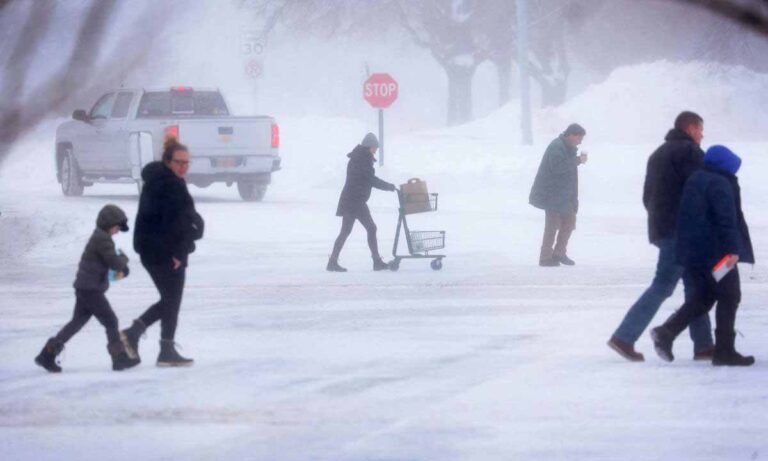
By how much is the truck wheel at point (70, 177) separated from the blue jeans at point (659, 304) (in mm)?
21621

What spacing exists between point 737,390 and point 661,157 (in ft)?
6.87

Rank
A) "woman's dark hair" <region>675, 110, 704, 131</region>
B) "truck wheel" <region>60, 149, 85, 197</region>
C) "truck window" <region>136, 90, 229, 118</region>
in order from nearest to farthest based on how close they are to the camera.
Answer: "woman's dark hair" <region>675, 110, 704, 131</region> < "truck window" <region>136, 90, 229, 118</region> < "truck wheel" <region>60, 149, 85, 197</region>

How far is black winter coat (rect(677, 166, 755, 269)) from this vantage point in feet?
32.2

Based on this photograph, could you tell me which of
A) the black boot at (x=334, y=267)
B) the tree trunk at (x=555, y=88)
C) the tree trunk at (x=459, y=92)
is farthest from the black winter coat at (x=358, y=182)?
the tree trunk at (x=555, y=88)

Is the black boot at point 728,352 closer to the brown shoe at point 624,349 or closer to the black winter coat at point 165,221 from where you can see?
the brown shoe at point 624,349

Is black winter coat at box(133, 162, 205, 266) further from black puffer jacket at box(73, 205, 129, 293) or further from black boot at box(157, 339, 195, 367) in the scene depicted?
black boot at box(157, 339, 195, 367)

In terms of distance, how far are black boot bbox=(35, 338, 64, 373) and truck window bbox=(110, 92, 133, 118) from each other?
19.6 meters

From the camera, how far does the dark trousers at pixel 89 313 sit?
9.90 metres

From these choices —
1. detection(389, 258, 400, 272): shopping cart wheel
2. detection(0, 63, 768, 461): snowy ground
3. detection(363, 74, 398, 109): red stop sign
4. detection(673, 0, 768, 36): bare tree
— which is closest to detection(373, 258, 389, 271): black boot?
detection(389, 258, 400, 272): shopping cart wheel

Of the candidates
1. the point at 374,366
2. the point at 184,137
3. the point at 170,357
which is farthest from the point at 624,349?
the point at 184,137

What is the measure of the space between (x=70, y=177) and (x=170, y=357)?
833 inches

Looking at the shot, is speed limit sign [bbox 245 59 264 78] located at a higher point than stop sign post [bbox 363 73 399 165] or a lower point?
higher

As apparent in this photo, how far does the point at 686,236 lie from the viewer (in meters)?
9.95

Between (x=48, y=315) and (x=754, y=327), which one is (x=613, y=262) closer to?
(x=754, y=327)
